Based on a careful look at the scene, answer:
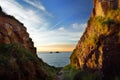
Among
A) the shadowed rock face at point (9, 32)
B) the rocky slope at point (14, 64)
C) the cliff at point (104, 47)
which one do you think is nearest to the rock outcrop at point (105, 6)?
the cliff at point (104, 47)

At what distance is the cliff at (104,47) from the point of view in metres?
96.2

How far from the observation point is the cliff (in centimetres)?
9623

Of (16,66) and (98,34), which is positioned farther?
(98,34)

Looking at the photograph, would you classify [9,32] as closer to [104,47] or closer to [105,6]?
[104,47]

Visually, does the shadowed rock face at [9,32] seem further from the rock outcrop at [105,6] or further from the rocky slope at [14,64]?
the rock outcrop at [105,6]

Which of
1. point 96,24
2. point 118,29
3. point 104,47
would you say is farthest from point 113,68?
point 96,24

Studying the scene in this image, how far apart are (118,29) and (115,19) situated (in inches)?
330

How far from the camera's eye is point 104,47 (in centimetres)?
10106

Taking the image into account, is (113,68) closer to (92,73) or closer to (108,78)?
(108,78)

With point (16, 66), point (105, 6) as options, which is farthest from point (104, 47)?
point (16, 66)

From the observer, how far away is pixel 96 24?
125 meters

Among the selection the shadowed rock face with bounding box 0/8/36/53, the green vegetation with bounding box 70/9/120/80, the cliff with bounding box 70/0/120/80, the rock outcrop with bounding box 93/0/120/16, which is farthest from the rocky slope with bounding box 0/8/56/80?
the rock outcrop with bounding box 93/0/120/16

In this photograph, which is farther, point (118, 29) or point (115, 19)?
point (115, 19)

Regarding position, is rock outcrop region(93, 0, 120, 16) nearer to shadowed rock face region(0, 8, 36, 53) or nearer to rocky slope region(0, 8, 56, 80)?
shadowed rock face region(0, 8, 36, 53)
